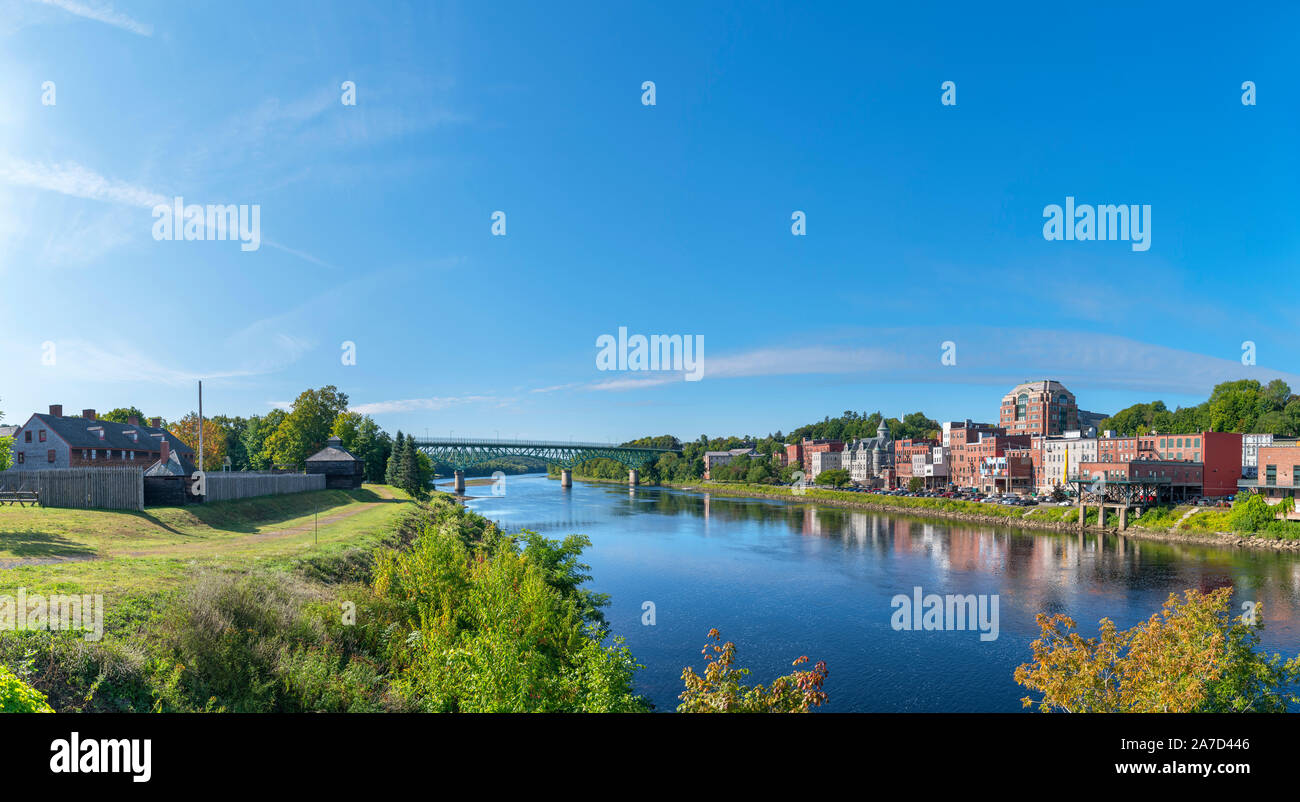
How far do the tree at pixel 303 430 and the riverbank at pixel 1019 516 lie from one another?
78206mm

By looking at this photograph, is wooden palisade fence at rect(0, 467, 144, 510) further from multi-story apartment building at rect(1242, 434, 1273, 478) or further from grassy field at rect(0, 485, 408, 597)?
multi-story apartment building at rect(1242, 434, 1273, 478)

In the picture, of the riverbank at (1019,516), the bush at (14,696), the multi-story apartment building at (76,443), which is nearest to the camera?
the bush at (14,696)

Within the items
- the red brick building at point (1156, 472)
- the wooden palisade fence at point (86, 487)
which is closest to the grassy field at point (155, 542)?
the wooden palisade fence at point (86, 487)

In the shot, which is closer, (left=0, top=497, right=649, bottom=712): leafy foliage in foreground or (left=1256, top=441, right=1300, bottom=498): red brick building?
(left=0, top=497, right=649, bottom=712): leafy foliage in foreground

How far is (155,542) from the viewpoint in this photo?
23328 mm

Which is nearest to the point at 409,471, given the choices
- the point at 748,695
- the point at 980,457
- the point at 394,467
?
the point at 394,467

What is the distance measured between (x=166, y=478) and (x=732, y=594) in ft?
103

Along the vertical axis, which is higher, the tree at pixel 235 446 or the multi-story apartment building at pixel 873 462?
the tree at pixel 235 446

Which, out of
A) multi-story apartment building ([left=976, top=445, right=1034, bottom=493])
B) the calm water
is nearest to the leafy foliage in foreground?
the calm water

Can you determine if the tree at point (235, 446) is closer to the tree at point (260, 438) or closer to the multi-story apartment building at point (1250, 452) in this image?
the tree at point (260, 438)

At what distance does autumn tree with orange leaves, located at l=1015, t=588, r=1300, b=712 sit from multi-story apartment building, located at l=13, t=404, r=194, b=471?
6045cm

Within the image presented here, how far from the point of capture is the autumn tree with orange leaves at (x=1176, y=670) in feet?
39.0

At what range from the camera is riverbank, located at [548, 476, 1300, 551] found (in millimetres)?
57781
